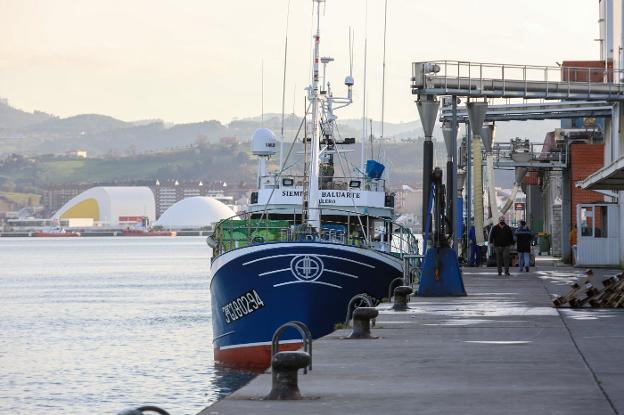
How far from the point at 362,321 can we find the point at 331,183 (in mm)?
16113

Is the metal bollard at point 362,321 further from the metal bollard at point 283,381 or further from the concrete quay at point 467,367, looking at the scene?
the metal bollard at point 283,381

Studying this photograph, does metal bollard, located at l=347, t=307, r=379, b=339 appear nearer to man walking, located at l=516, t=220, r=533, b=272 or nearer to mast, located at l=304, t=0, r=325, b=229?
mast, located at l=304, t=0, r=325, b=229

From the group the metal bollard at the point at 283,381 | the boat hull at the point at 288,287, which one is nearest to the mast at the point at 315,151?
the boat hull at the point at 288,287

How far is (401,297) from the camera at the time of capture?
86.9ft

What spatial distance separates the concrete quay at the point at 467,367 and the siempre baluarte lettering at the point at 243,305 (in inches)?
173

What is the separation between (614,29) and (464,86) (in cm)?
1959

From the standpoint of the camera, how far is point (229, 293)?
31.7 metres

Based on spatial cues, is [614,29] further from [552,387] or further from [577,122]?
[552,387]

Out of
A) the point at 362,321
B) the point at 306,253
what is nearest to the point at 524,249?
the point at 306,253

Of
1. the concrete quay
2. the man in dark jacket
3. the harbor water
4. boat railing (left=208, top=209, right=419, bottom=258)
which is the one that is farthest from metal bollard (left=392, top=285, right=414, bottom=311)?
the man in dark jacket

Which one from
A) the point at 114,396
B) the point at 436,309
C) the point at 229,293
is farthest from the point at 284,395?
the point at 229,293

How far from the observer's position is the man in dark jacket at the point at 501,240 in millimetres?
43000

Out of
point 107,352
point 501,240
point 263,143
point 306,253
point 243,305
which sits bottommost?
point 107,352

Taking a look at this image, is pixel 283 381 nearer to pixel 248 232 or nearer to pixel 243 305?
pixel 243 305
